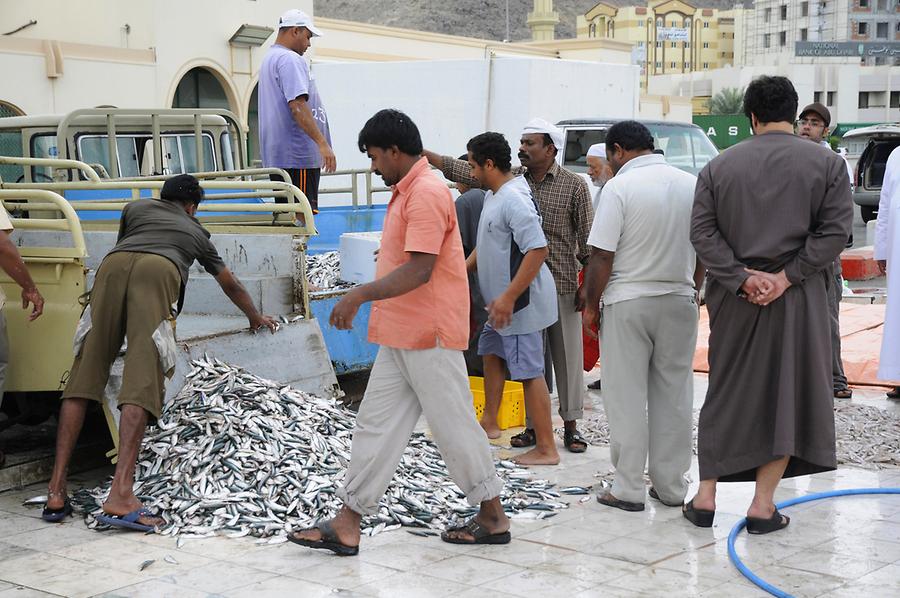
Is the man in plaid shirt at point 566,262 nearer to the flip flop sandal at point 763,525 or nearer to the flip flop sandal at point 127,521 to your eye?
the flip flop sandal at point 763,525

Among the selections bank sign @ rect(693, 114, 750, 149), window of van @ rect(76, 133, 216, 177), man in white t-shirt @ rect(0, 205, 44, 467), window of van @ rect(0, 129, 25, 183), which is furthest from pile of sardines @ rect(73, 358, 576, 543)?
bank sign @ rect(693, 114, 750, 149)

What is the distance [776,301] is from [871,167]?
21.1 m

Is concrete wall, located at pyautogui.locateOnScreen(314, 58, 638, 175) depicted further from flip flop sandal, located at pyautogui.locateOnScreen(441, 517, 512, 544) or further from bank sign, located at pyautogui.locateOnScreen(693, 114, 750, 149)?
bank sign, located at pyautogui.locateOnScreen(693, 114, 750, 149)

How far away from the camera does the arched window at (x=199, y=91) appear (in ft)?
94.2

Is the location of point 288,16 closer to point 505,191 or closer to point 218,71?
point 505,191

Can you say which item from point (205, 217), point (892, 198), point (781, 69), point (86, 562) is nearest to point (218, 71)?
point (205, 217)

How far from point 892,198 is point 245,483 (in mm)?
4847

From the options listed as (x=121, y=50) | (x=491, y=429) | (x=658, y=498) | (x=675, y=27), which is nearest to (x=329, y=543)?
(x=658, y=498)

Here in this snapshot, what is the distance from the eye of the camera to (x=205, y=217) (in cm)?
912

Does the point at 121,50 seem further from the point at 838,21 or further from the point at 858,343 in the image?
the point at 838,21

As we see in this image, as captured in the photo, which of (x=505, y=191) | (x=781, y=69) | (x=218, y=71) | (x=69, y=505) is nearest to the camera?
(x=69, y=505)

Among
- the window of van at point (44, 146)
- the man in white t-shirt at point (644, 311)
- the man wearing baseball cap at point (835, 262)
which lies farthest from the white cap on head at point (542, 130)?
the window of van at point (44, 146)

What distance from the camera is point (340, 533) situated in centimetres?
513

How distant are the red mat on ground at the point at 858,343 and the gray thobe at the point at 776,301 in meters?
3.17
